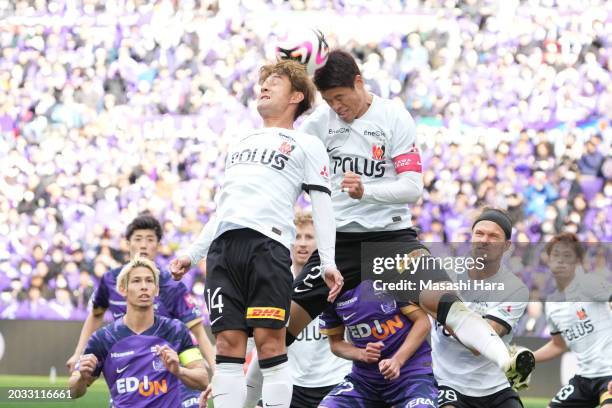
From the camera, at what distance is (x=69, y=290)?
16203mm

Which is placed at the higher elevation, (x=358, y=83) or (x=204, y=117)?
(x=204, y=117)

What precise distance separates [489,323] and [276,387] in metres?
1.71

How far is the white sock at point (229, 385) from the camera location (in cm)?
553

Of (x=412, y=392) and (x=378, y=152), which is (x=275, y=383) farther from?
(x=378, y=152)

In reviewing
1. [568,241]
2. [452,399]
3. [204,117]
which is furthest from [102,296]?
[204,117]

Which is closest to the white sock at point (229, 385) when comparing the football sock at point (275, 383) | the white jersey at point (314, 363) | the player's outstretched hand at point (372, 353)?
the football sock at point (275, 383)

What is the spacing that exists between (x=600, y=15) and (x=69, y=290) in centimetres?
1098

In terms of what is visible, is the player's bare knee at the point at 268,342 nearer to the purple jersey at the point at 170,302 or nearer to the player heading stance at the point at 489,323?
the player heading stance at the point at 489,323

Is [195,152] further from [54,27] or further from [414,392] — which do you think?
[414,392]

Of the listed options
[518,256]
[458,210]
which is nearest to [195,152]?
[458,210]

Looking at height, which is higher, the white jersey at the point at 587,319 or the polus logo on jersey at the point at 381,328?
the polus logo on jersey at the point at 381,328

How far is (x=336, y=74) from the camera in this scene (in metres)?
6.35

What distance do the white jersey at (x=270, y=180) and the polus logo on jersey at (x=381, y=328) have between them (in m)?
0.97

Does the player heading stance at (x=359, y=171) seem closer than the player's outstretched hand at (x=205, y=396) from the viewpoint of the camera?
No
